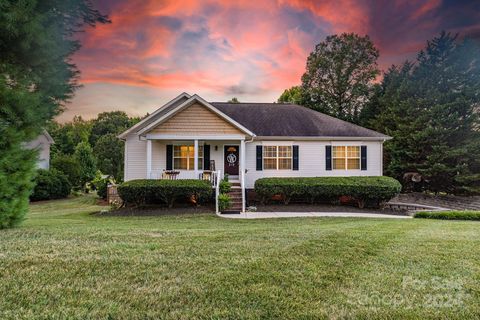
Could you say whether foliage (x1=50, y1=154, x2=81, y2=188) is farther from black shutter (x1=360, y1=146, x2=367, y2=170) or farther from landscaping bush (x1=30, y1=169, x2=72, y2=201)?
black shutter (x1=360, y1=146, x2=367, y2=170)

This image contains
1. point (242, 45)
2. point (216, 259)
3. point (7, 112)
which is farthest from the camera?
point (242, 45)

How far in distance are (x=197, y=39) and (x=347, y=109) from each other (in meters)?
21.1

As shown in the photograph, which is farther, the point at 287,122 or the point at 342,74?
the point at 342,74

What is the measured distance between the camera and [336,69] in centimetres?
3091

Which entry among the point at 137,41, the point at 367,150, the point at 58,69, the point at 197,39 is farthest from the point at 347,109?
the point at 58,69

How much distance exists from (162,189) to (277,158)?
22.3 ft

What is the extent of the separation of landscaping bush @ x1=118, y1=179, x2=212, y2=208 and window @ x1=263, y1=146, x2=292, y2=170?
4.49 metres

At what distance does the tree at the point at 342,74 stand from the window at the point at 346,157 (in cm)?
1474

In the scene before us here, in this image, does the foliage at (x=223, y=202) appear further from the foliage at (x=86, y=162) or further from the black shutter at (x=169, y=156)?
the foliage at (x=86, y=162)

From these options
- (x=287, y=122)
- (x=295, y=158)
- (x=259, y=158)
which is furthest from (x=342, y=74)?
(x=259, y=158)

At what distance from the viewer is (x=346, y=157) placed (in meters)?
16.8

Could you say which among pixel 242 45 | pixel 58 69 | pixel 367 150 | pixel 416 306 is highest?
pixel 242 45

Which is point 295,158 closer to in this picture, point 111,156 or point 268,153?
point 268,153

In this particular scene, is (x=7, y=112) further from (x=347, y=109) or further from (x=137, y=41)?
(x=347, y=109)
